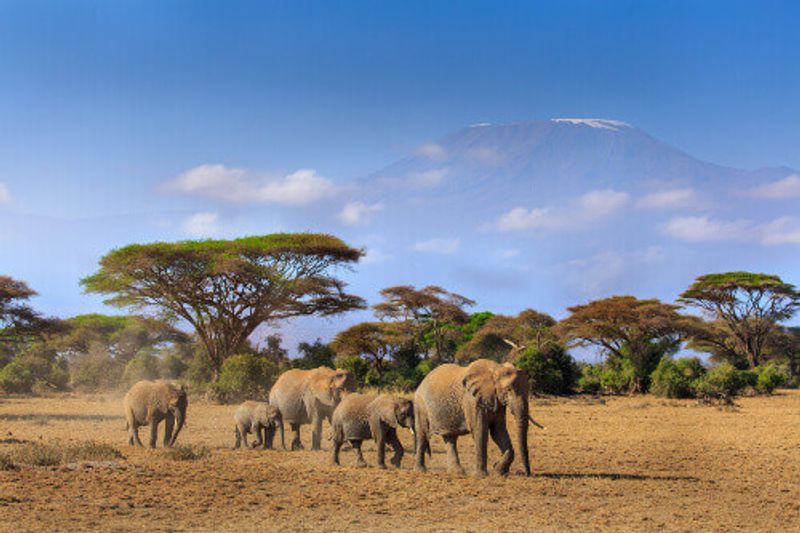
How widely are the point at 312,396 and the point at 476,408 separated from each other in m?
6.10

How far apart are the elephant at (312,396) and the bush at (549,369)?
21.3 m

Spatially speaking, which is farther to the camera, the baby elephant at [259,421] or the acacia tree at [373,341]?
the acacia tree at [373,341]

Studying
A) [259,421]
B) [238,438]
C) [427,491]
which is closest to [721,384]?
[238,438]

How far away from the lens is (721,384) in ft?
127

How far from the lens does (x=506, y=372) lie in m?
13.3

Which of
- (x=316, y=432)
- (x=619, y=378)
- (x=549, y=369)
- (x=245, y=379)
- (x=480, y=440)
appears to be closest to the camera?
(x=480, y=440)

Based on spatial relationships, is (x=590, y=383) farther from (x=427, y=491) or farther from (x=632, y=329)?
(x=427, y=491)

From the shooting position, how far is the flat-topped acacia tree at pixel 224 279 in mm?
40969

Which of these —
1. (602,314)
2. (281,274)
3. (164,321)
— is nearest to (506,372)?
(281,274)

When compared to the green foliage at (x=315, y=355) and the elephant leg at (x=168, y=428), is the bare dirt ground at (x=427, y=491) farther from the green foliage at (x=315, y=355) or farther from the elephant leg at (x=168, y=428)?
the green foliage at (x=315, y=355)

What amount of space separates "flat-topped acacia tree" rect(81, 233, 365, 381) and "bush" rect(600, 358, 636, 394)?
603 inches

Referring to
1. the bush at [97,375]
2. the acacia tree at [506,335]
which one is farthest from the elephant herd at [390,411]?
the bush at [97,375]

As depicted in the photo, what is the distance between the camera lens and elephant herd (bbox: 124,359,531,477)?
13.3 metres

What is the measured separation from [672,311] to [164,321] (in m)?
28.5
